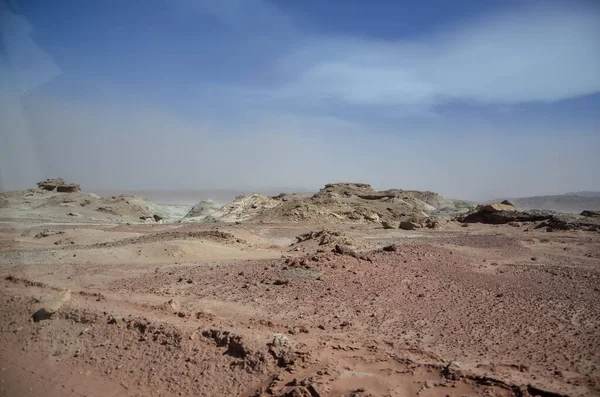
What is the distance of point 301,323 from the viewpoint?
6754 millimetres

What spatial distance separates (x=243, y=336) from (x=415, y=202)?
105 ft

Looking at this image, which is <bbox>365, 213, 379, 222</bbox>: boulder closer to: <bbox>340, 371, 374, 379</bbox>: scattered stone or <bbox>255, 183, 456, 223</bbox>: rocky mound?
<bbox>255, 183, 456, 223</bbox>: rocky mound

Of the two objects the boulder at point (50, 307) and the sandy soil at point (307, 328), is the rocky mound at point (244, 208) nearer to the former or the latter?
the sandy soil at point (307, 328)

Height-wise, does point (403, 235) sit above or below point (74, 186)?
below

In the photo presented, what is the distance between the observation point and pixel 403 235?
19.1 meters

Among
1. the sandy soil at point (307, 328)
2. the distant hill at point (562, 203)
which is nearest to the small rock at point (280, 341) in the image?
the sandy soil at point (307, 328)

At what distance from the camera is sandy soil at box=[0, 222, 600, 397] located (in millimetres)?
4969

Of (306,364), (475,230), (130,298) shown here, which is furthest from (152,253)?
(475,230)

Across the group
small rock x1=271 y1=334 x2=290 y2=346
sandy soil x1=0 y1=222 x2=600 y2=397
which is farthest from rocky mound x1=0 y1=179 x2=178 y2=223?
small rock x1=271 y1=334 x2=290 y2=346

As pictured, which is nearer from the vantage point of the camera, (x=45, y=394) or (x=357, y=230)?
(x=45, y=394)

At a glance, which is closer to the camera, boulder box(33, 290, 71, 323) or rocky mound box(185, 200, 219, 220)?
boulder box(33, 290, 71, 323)

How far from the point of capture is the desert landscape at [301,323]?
16.4ft

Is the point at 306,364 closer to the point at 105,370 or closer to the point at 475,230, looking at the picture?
the point at 105,370

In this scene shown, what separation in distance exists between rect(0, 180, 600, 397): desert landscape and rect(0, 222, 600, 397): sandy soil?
0.02 m
